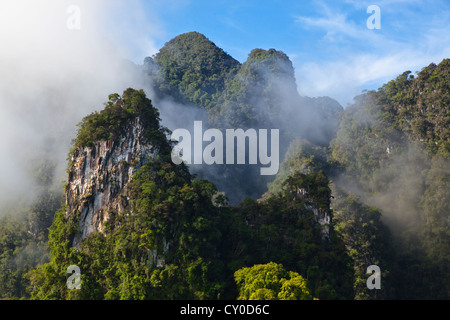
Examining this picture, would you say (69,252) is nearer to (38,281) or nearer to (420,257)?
(38,281)

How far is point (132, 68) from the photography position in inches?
3322

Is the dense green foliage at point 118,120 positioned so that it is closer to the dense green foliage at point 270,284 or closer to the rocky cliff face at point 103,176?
the rocky cliff face at point 103,176

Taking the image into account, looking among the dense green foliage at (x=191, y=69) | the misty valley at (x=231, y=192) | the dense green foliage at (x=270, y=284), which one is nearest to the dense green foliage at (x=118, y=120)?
the misty valley at (x=231, y=192)

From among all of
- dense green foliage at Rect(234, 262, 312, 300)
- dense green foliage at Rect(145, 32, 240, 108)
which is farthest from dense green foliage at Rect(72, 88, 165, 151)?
dense green foliage at Rect(145, 32, 240, 108)

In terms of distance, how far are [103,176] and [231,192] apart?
4340 cm

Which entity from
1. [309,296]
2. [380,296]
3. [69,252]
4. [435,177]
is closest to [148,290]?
[69,252]

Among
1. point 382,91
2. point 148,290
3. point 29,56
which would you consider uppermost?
point 29,56

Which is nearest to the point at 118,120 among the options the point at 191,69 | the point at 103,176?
the point at 103,176

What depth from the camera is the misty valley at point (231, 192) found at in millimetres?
25891

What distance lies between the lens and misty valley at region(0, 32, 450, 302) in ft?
84.9

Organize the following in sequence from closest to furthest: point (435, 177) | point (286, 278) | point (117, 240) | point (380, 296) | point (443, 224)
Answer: point (286, 278)
point (117, 240)
point (380, 296)
point (443, 224)
point (435, 177)

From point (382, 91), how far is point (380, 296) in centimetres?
3221

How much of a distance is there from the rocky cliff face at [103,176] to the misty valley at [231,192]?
80 mm

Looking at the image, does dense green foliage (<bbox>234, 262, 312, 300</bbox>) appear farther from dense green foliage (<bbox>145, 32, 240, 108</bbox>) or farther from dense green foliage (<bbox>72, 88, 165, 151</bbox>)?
dense green foliage (<bbox>145, 32, 240, 108</bbox>)
